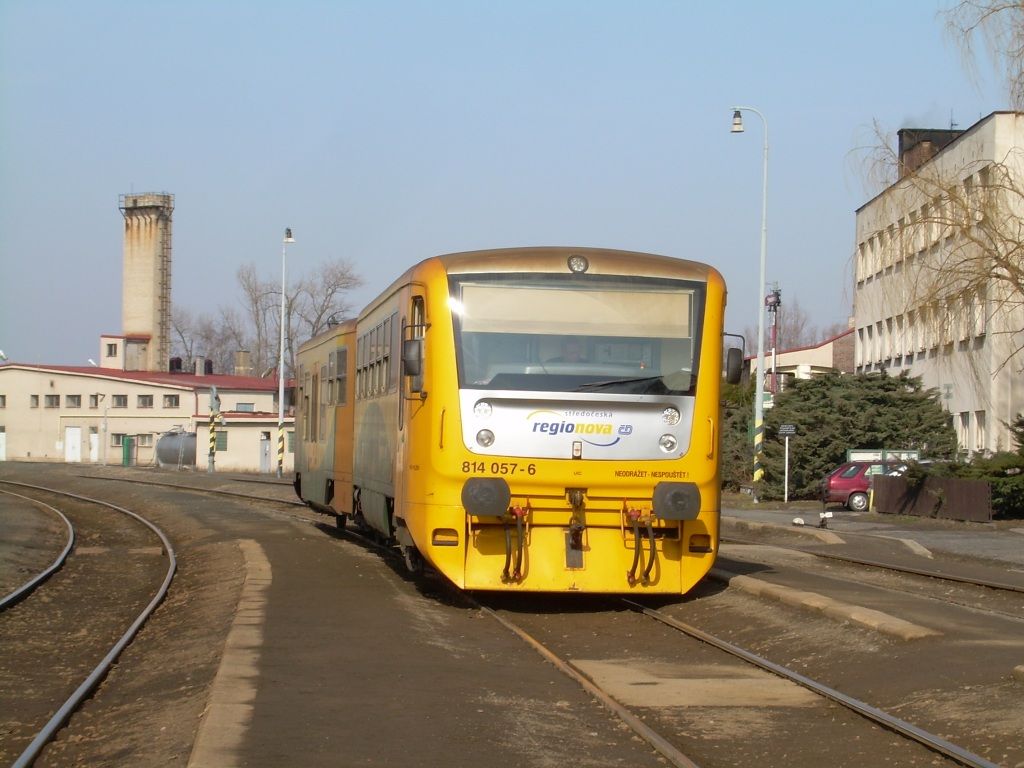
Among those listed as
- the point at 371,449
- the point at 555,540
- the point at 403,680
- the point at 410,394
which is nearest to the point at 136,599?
the point at 371,449

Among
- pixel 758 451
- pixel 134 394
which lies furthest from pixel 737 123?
pixel 134 394

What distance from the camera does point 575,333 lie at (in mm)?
12469

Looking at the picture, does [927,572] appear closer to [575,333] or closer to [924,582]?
[924,582]

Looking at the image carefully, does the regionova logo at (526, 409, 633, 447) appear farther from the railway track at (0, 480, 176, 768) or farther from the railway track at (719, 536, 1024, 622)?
the railway track at (0, 480, 176, 768)

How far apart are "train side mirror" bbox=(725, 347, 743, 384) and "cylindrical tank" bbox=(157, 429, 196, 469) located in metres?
60.2

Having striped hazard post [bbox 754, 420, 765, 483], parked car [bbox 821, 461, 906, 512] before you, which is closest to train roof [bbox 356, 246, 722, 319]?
parked car [bbox 821, 461, 906, 512]

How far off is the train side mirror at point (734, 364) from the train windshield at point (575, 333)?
398mm

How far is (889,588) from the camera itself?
15.4 meters

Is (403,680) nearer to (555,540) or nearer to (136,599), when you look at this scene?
(555,540)

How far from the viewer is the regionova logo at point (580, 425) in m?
12.2

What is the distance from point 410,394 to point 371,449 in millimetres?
3544

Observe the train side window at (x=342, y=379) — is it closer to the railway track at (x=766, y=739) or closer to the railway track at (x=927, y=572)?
the railway track at (x=927, y=572)

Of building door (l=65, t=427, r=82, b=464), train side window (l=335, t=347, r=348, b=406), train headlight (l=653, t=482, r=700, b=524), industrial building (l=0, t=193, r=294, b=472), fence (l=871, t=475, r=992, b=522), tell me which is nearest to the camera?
train headlight (l=653, t=482, r=700, b=524)

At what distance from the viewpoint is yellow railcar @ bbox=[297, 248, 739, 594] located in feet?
39.8
